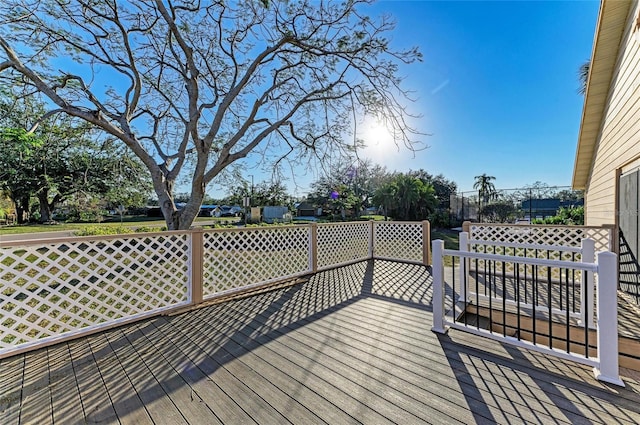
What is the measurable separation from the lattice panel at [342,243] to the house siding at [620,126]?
14.2 feet

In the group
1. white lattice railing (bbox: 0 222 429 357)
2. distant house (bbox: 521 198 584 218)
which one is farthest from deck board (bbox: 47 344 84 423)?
distant house (bbox: 521 198 584 218)

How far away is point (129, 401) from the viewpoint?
174 cm

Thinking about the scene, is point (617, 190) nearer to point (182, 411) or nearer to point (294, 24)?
point (182, 411)

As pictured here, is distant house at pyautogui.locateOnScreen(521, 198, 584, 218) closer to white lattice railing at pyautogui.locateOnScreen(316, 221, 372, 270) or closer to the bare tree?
the bare tree

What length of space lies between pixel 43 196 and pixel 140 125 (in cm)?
1901

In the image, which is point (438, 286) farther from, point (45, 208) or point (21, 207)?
point (21, 207)

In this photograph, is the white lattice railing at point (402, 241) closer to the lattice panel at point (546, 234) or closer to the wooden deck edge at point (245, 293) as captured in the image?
the lattice panel at point (546, 234)

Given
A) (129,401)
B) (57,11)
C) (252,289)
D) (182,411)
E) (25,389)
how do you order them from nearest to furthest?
(182,411) < (129,401) < (25,389) < (252,289) < (57,11)

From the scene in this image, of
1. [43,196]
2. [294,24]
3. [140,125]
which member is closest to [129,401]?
[294,24]

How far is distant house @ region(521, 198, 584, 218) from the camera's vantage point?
10.9 meters

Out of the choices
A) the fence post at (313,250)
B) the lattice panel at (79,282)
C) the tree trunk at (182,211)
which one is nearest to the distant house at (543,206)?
the fence post at (313,250)

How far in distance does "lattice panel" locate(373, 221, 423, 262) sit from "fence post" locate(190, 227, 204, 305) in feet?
14.1

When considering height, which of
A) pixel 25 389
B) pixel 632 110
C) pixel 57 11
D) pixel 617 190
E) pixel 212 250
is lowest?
pixel 25 389

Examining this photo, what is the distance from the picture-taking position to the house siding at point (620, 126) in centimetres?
342
